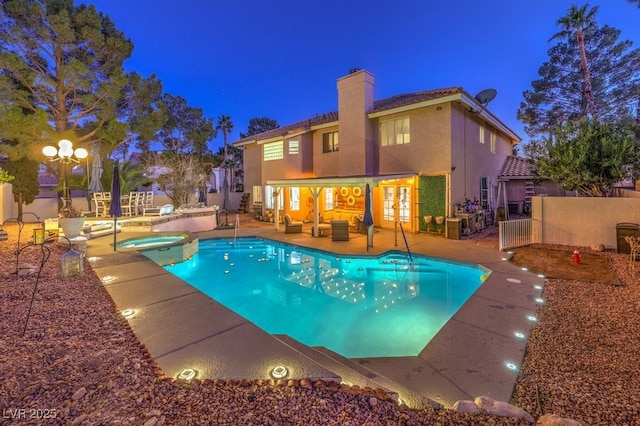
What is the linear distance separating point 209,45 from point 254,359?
3049 inches

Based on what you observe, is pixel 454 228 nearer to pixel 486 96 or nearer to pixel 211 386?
pixel 486 96

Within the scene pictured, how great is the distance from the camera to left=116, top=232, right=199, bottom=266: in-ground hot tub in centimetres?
1091

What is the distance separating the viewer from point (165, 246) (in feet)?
36.4

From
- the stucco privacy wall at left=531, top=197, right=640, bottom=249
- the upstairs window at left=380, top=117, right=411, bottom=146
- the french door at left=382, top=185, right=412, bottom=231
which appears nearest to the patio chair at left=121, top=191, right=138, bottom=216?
the french door at left=382, top=185, right=412, bottom=231

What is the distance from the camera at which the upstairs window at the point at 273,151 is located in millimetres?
20941

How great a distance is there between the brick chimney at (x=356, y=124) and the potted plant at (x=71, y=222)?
1264 cm

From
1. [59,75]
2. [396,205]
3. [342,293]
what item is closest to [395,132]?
[396,205]

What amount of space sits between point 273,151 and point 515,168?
57.9 ft

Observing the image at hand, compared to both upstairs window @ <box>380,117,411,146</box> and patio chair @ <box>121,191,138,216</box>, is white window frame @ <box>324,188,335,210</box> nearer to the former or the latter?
upstairs window @ <box>380,117,411,146</box>

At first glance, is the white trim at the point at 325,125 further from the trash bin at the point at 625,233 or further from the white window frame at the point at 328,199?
the trash bin at the point at 625,233

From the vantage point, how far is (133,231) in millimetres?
13297

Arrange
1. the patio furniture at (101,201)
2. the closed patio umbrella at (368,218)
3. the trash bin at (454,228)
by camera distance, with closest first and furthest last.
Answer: the closed patio umbrella at (368,218), the trash bin at (454,228), the patio furniture at (101,201)

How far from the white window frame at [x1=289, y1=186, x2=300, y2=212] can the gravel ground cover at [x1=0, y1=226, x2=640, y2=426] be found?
1519 centimetres

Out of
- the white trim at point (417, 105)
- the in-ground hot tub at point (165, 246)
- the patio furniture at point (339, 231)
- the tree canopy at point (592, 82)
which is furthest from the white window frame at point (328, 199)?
the tree canopy at point (592, 82)
